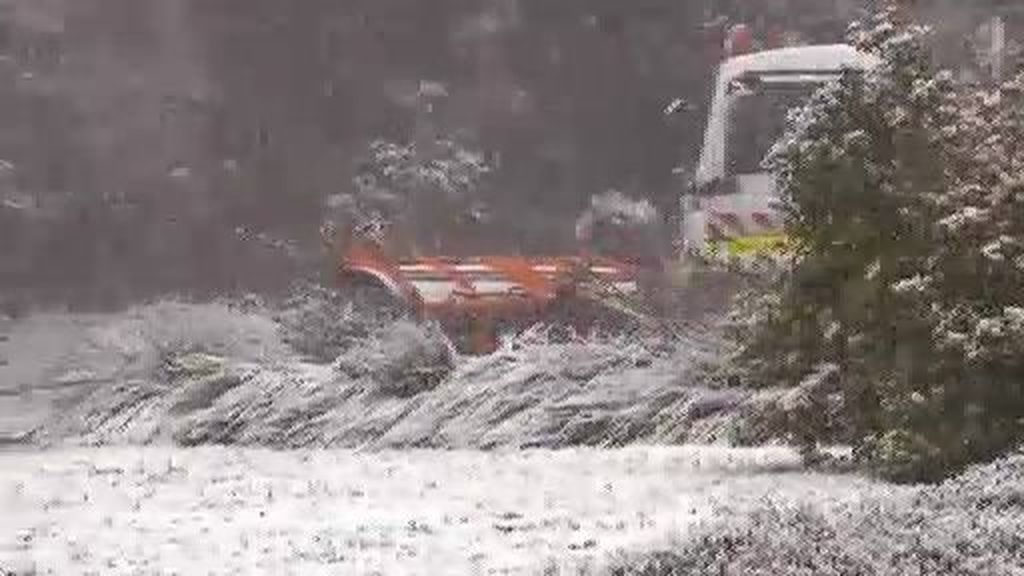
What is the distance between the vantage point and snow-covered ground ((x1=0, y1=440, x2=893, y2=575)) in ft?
23.4

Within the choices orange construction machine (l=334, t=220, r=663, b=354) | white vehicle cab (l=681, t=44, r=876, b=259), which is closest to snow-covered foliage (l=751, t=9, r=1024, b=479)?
orange construction machine (l=334, t=220, r=663, b=354)

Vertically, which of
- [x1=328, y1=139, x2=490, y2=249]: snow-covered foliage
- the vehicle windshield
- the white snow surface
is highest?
the vehicle windshield

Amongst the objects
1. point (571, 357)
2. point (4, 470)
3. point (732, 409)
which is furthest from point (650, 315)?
point (4, 470)

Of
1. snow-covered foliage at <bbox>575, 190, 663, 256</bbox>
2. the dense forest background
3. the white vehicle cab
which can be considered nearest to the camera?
the white vehicle cab

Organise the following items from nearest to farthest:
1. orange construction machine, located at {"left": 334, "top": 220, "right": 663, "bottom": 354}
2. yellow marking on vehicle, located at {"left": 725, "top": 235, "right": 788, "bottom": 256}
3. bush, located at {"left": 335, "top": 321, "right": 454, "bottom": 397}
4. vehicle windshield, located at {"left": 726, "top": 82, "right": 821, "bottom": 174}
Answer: yellow marking on vehicle, located at {"left": 725, "top": 235, "right": 788, "bottom": 256}
bush, located at {"left": 335, "top": 321, "right": 454, "bottom": 397}
orange construction machine, located at {"left": 334, "top": 220, "right": 663, "bottom": 354}
vehicle windshield, located at {"left": 726, "top": 82, "right": 821, "bottom": 174}

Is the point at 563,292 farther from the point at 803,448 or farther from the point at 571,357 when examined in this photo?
the point at 803,448

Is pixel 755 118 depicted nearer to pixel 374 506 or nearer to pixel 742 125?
pixel 742 125

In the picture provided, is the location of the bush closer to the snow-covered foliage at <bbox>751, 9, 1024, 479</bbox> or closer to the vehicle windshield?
the snow-covered foliage at <bbox>751, 9, 1024, 479</bbox>

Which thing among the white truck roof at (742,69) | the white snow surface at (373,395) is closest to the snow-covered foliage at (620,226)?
the white truck roof at (742,69)

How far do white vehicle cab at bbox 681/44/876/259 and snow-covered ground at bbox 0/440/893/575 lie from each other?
5.34 metres

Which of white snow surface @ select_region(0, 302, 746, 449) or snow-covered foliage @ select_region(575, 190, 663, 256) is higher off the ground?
white snow surface @ select_region(0, 302, 746, 449)

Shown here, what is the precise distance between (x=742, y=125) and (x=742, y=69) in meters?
0.82

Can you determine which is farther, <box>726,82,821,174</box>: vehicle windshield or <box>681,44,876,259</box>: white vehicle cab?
<box>726,82,821,174</box>: vehicle windshield

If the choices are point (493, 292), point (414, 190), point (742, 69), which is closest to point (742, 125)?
point (742, 69)
